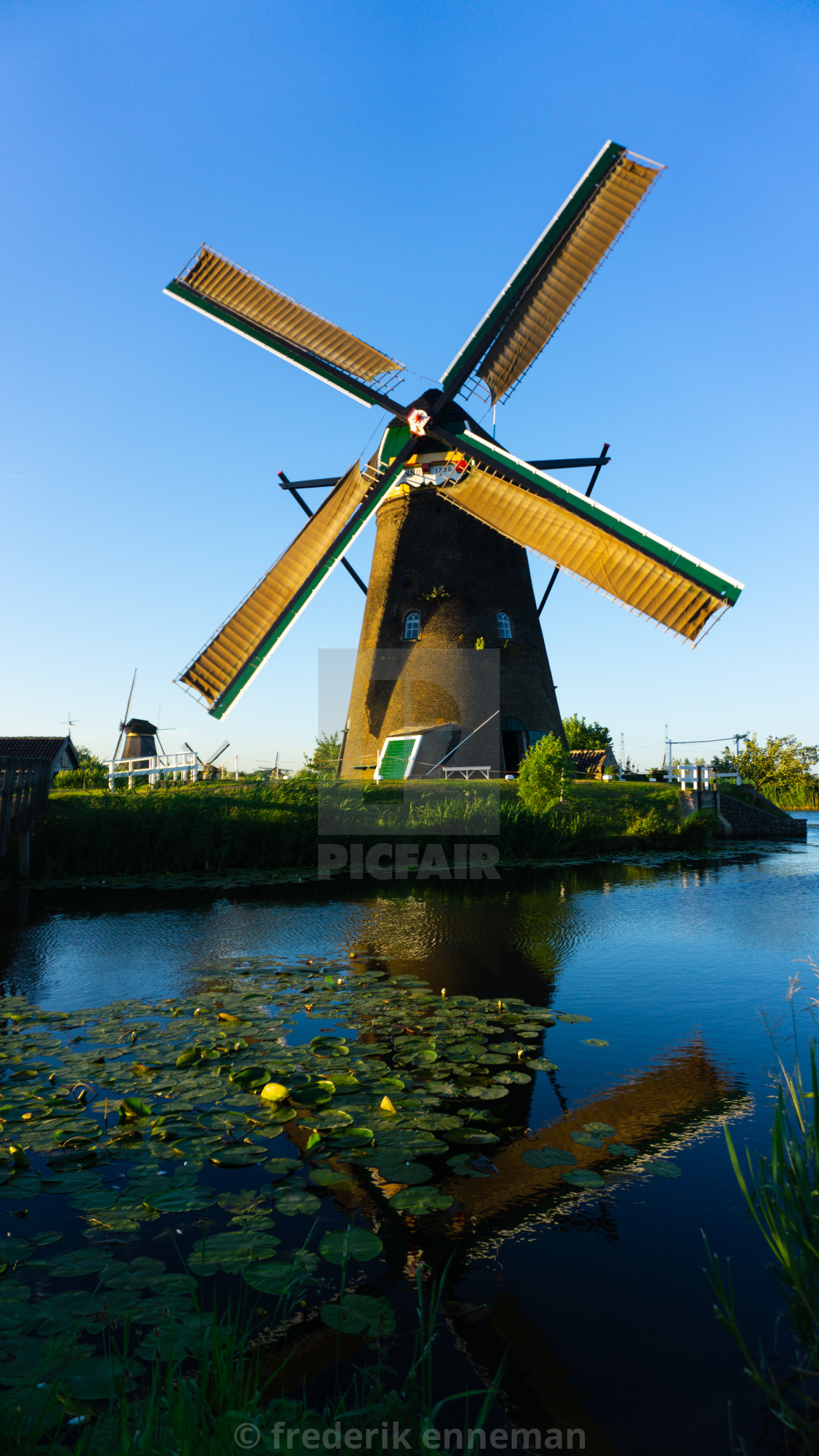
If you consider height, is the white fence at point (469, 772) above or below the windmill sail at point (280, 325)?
below

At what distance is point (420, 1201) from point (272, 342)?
62.5 ft

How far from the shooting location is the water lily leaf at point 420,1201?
103 inches

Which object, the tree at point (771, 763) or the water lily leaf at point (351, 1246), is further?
the tree at point (771, 763)

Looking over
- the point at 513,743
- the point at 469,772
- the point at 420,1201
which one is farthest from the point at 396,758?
the point at 420,1201

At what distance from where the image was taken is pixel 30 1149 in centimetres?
306

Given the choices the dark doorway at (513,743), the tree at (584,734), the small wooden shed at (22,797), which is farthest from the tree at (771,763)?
the small wooden shed at (22,797)

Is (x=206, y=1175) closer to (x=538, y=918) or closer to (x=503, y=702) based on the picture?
(x=538, y=918)

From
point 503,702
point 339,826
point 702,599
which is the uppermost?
point 702,599

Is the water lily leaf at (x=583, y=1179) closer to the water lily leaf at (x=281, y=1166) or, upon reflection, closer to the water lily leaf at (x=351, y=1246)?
the water lily leaf at (x=351, y=1246)

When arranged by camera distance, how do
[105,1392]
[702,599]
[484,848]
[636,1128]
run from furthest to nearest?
1. [484,848]
2. [702,599]
3. [636,1128]
4. [105,1392]

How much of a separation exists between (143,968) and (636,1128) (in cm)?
448

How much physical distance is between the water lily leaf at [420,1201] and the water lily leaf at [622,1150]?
2.60 feet

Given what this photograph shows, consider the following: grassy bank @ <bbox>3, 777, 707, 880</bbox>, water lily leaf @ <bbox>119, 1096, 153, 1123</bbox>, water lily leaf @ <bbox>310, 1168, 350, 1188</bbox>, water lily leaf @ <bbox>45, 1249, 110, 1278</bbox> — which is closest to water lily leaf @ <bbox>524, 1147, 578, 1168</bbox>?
water lily leaf @ <bbox>310, 1168, 350, 1188</bbox>

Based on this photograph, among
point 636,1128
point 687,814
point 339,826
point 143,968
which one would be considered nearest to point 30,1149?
point 636,1128
